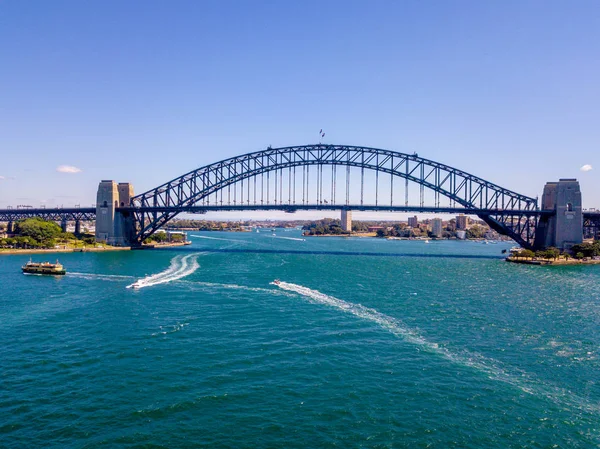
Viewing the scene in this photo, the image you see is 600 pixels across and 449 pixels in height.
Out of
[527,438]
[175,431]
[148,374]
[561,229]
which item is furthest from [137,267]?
[561,229]

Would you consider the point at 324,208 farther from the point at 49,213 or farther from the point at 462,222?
the point at 462,222

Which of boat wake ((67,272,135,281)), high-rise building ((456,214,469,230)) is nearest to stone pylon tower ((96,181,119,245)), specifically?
boat wake ((67,272,135,281))

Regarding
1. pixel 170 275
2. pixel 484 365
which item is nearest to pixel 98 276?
pixel 170 275

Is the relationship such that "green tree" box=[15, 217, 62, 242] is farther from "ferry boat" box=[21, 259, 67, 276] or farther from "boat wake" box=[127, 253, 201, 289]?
"ferry boat" box=[21, 259, 67, 276]

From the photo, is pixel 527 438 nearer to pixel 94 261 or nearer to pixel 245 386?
pixel 245 386

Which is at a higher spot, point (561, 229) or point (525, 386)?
point (561, 229)

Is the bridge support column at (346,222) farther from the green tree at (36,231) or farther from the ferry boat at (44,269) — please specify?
the ferry boat at (44,269)
